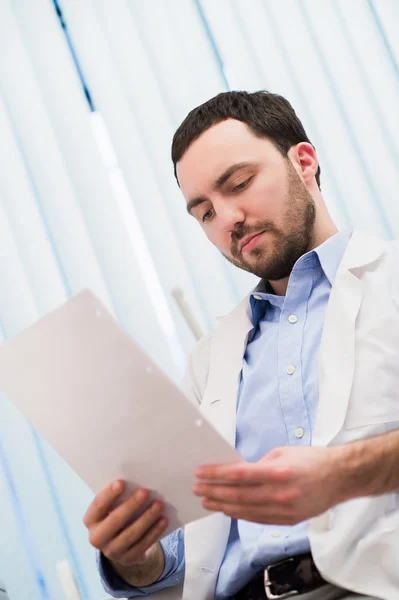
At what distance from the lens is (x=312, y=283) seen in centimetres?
122

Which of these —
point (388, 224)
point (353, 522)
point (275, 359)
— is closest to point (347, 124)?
point (388, 224)

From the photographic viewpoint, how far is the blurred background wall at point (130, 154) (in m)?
1.60

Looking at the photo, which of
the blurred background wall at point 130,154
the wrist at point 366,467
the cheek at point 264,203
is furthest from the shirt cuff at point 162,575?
the cheek at point 264,203

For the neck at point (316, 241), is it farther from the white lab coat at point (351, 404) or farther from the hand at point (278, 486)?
the hand at point (278, 486)

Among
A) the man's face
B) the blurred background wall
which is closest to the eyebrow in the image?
the man's face

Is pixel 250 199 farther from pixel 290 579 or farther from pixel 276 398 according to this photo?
pixel 290 579

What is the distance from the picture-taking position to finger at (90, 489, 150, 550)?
2.76 ft

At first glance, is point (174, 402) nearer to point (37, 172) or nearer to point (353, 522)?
point (353, 522)

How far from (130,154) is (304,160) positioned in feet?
2.10

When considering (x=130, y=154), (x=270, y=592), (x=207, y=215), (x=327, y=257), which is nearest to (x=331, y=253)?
(x=327, y=257)

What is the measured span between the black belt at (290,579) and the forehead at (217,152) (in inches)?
28.8

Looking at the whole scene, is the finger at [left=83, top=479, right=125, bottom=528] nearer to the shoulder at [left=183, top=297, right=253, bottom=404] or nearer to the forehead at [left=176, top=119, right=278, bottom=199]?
the shoulder at [left=183, top=297, right=253, bottom=404]

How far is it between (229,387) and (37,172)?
977mm

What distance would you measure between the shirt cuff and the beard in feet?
1.78
